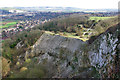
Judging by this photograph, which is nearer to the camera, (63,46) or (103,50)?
(103,50)

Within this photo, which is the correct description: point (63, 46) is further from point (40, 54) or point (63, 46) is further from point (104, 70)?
point (104, 70)

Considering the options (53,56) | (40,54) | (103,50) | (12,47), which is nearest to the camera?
(103,50)

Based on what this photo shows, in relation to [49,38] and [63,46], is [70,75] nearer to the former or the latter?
[63,46]

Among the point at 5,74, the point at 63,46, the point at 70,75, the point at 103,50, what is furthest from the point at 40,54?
the point at 103,50

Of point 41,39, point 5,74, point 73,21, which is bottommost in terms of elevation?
point 5,74

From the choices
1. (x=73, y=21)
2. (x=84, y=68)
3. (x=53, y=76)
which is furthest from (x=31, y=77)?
(x=73, y=21)

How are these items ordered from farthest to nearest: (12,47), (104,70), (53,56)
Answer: (12,47) < (53,56) < (104,70)

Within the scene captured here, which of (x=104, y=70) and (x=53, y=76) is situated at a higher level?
(x=104, y=70)
